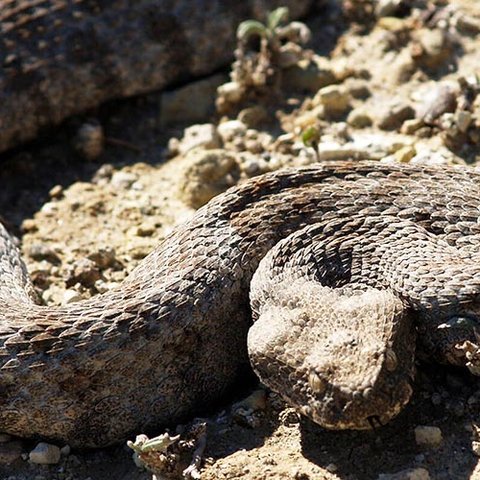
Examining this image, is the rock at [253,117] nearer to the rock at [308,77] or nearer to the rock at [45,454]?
the rock at [308,77]

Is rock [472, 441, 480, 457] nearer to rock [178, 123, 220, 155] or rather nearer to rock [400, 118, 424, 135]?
rock [400, 118, 424, 135]

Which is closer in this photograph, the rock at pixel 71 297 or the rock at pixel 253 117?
the rock at pixel 71 297

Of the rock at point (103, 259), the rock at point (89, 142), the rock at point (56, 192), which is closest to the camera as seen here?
the rock at point (103, 259)

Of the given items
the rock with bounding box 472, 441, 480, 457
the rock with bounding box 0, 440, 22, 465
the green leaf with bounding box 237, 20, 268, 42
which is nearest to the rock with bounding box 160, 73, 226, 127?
the green leaf with bounding box 237, 20, 268, 42

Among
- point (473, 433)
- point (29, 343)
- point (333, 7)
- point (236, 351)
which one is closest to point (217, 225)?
point (236, 351)

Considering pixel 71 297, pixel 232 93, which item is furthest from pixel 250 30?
pixel 71 297

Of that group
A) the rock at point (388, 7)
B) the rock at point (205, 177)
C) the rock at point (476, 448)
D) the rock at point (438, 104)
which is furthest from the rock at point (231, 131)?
the rock at point (476, 448)

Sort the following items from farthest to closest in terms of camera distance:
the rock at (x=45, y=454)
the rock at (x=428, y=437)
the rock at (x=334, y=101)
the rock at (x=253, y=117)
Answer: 1. the rock at (x=253, y=117)
2. the rock at (x=334, y=101)
3. the rock at (x=45, y=454)
4. the rock at (x=428, y=437)
